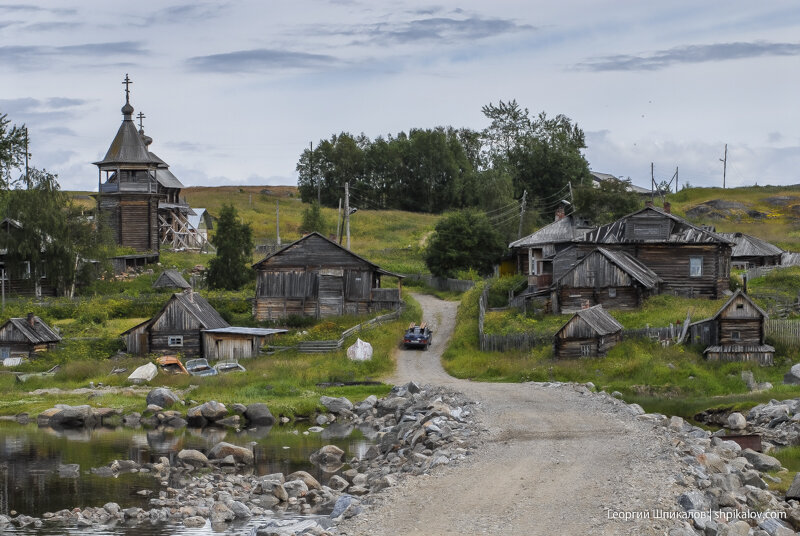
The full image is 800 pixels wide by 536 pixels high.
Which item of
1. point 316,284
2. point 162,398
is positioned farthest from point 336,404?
point 316,284

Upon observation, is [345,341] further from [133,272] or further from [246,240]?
[133,272]

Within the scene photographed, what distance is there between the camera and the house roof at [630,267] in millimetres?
55469

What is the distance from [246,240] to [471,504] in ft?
177

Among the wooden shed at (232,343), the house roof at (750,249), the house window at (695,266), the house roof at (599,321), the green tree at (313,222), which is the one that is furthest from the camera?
the green tree at (313,222)

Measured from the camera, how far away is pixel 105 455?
34625 millimetres

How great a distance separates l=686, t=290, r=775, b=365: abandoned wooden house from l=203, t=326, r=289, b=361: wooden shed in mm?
22053

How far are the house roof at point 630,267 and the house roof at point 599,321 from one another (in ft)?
22.1

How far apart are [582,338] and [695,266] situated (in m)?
14.9

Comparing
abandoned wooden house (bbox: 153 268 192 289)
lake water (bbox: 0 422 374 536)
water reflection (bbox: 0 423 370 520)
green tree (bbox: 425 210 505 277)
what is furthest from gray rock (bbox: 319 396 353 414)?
green tree (bbox: 425 210 505 277)

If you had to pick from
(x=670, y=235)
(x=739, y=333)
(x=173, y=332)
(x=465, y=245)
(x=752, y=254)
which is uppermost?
(x=670, y=235)

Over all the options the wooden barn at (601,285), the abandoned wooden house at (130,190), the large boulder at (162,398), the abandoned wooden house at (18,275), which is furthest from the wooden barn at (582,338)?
the abandoned wooden house at (130,190)

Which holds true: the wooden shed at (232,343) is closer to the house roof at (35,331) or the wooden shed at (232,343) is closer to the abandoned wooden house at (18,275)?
the house roof at (35,331)

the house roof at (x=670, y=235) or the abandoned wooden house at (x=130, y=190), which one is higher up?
the abandoned wooden house at (x=130, y=190)

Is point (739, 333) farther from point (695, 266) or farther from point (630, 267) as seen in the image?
point (695, 266)
